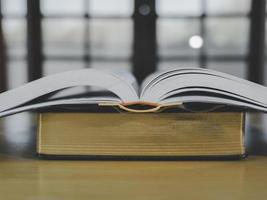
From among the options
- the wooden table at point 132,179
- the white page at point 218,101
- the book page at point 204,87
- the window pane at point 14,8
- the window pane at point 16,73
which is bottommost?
the wooden table at point 132,179

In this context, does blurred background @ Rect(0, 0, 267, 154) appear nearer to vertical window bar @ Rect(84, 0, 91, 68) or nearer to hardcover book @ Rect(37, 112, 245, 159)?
vertical window bar @ Rect(84, 0, 91, 68)

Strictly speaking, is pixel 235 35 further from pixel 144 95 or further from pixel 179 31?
pixel 144 95

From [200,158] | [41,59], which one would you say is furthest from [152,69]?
[200,158]

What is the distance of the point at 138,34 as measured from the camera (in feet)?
6.37

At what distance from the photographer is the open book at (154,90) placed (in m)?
0.41

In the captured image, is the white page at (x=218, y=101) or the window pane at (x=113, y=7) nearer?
the white page at (x=218, y=101)

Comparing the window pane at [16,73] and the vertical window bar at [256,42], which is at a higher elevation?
the vertical window bar at [256,42]

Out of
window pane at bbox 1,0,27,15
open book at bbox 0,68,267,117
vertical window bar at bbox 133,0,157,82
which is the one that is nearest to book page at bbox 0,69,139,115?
open book at bbox 0,68,267,117

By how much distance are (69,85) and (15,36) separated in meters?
1.65

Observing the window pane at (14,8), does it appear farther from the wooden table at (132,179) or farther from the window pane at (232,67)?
the wooden table at (132,179)

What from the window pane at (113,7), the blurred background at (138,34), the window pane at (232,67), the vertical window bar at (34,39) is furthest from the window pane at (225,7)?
the vertical window bar at (34,39)

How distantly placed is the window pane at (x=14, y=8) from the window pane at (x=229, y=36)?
2.67 feet

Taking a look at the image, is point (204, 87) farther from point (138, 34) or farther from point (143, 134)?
point (138, 34)

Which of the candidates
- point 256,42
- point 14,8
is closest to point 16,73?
point 14,8
